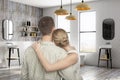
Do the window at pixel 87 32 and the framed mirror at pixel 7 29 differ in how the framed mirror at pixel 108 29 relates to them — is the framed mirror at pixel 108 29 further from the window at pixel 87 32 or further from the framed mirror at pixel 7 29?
the framed mirror at pixel 7 29

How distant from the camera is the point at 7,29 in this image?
9.07 m

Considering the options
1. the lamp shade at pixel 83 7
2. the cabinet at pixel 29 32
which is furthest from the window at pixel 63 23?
the lamp shade at pixel 83 7

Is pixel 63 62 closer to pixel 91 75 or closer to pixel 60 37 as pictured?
pixel 60 37

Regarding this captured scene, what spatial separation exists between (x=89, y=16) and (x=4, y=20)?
13.6ft

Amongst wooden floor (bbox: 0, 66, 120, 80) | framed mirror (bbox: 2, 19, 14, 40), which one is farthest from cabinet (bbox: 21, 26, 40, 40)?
wooden floor (bbox: 0, 66, 120, 80)

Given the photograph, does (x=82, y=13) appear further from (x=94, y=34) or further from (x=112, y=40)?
(x=112, y=40)

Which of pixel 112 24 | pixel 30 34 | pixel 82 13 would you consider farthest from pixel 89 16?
pixel 30 34

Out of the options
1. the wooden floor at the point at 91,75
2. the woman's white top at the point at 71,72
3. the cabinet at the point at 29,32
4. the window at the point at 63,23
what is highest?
the window at the point at 63,23

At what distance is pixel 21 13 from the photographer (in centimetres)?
987

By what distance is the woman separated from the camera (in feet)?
4.66

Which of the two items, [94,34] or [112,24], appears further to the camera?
[94,34]

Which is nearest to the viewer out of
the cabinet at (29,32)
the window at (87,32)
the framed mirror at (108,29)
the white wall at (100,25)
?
the white wall at (100,25)

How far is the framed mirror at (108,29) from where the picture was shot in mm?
8710

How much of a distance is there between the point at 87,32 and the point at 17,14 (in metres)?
3.66
